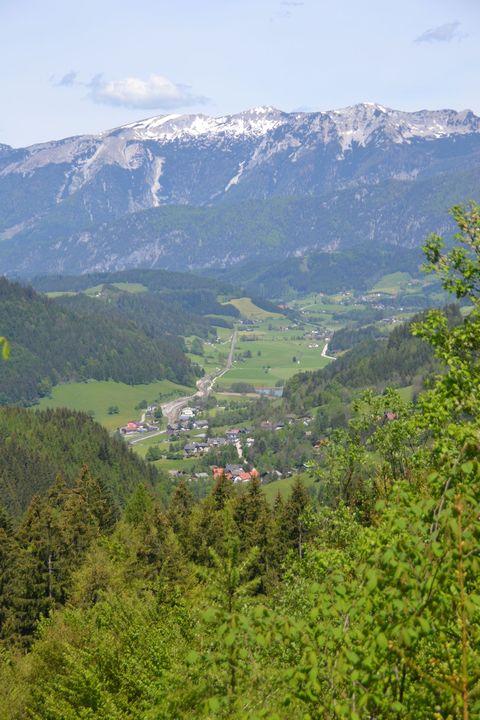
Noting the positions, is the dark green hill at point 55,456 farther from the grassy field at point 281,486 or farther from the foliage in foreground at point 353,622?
the foliage in foreground at point 353,622

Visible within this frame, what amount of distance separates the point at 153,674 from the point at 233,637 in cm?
2100

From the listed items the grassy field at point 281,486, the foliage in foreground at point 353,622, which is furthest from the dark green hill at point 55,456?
the foliage in foreground at point 353,622

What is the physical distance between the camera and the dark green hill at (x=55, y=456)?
436 feet

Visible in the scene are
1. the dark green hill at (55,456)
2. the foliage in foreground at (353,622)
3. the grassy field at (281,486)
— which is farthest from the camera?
the grassy field at (281,486)

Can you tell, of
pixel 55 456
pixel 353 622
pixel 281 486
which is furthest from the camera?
pixel 281 486

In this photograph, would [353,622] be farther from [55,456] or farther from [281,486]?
[281,486]

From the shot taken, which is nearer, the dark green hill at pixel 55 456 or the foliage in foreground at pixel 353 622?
the foliage in foreground at pixel 353 622

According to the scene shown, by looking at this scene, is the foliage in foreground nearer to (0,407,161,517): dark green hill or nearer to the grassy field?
(0,407,161,517): dark green hill

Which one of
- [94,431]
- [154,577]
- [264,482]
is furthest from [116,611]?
[264,482]

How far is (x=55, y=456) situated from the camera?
151 meters

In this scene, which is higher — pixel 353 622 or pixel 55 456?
pixel 353 622

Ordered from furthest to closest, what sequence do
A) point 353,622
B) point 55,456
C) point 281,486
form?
point 281,486 < point 55,456 < point 353,622

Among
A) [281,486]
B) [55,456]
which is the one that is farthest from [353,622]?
[281,486]

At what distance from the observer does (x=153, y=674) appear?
90.6 feet
